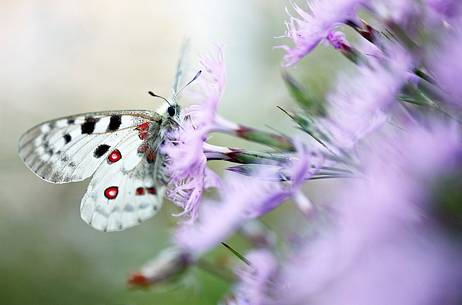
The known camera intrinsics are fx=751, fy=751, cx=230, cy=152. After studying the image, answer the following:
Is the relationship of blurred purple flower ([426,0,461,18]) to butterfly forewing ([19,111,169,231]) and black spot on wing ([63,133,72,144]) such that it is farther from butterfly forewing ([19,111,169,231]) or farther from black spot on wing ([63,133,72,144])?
black spot on wing ([63,133,72,144])

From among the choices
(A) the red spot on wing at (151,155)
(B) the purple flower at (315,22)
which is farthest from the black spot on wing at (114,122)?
(B) the purple flower at (315,22)

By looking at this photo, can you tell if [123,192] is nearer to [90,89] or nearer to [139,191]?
[139,191]

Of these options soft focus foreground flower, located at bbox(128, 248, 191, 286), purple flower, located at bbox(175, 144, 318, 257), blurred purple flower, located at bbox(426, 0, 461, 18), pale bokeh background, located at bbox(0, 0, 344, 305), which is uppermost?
blurred purple flower, located at bbox(426, 0, 461, 18)

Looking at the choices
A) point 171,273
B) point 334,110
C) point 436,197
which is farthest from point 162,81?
point 436,197

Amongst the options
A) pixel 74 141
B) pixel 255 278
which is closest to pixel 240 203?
pixel 255 278

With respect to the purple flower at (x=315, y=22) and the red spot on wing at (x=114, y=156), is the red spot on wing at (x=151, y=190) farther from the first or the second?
the purple flower at (x=315, y=22)

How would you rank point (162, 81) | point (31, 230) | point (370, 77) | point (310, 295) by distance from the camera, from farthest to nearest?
point (162, 81)
point (31, 230)
point (370, 77)
point (310, 295)

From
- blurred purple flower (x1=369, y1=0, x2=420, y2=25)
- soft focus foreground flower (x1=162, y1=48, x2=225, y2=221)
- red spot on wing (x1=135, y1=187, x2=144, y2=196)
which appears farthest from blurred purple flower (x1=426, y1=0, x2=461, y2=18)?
red spot on wing (x1=135, y1=187, x2=144, y2=196)

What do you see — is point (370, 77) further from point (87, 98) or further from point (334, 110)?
point (87, 98)
